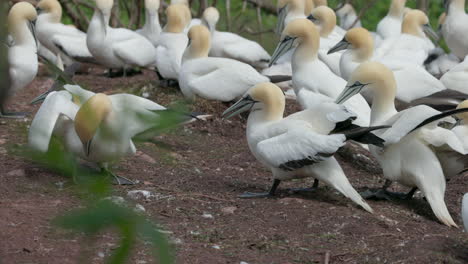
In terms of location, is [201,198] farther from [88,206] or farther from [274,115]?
[88,206]

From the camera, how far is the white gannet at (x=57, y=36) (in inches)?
413

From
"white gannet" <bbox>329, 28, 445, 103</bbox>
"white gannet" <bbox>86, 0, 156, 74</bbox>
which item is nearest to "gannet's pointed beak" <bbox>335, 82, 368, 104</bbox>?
"white gannet" <bbox>329, 28, 445, 103</bbox>

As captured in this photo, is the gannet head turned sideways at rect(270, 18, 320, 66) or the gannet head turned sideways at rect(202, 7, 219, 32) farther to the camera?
the gannet head turned sideways at rect(202, 7, 219, 32)

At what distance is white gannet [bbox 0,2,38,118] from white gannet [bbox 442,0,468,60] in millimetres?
4962

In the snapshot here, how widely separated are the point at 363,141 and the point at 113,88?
498 cm

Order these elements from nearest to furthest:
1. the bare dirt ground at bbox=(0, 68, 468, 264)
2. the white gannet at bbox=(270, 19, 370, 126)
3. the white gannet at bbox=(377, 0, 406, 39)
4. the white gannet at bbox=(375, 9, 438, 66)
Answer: the bare dirt ground at bbox=(0, 68, 468, 264) < the white gannet at bbox=(270, 19, 370, 126) < the white gannet at bbox=(375, 9, 438, 66) < the white gannet at bbox=(377, 0, 406, 39)

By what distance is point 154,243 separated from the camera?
1128 mm

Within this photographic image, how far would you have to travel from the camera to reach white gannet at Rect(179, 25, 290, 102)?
25.8 feet

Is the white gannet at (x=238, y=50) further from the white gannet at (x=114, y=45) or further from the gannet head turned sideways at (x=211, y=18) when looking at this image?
the white gannet at (x=114, y=45)

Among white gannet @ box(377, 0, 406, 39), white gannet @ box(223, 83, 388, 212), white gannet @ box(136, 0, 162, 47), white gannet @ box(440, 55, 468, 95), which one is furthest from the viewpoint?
white gannet @ box(377, 0, 406, 39)

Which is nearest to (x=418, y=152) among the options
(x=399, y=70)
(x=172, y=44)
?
(x=399, y=70)

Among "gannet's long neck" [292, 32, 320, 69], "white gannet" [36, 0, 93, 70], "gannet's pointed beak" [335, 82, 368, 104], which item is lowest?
"white gannet" [36, 0, 93, 70]

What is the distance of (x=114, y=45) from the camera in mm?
9977

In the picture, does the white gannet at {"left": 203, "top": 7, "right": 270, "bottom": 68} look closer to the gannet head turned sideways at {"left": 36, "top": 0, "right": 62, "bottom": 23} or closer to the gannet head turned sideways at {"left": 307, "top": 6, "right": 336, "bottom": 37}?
the gannet head turned sideways at {"left": 307, "top": 6, "right": 336, "bottom": 37}
